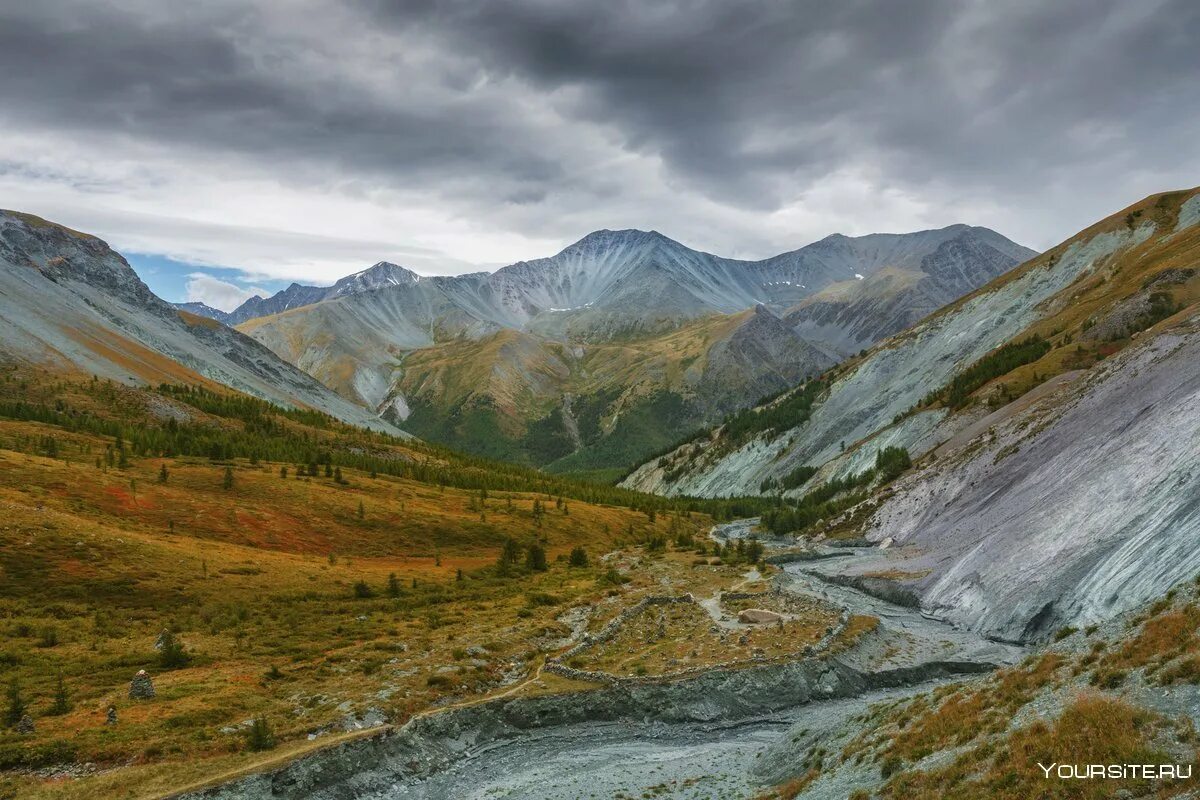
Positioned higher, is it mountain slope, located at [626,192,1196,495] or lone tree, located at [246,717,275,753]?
mountain slope, located at [626,192,1196,495]

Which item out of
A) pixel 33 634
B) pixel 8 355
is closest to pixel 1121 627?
pixel 33 634

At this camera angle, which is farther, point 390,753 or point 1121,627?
point 390,753

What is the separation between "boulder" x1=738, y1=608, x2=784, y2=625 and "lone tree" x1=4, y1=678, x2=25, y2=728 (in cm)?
5043

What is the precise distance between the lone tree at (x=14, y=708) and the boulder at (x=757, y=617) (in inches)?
1985

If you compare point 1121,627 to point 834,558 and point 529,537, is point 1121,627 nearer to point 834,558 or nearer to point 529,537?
point 834,558

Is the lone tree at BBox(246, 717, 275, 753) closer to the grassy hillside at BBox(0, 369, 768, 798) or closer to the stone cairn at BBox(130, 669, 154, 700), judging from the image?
the grassy hillside at BBox(0, 369, 768, 798)

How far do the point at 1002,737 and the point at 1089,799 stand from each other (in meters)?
6.64

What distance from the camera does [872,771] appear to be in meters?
26.6

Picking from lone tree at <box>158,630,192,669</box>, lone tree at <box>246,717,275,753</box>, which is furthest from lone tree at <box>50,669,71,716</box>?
lone tree at <box>246,717,275,753</box>

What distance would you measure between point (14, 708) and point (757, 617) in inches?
2051

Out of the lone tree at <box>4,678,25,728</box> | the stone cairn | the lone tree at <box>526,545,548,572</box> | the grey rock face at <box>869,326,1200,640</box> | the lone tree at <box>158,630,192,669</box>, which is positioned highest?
the grey rock face at <box>869,326,1200,640</box>

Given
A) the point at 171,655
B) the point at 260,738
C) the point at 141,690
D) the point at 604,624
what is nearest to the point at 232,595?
the point at 171,655

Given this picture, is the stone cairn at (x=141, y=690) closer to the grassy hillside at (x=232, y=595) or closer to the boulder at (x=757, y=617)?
the grassy hillside at (x=232, y=595)

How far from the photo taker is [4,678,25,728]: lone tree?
1195 inches
